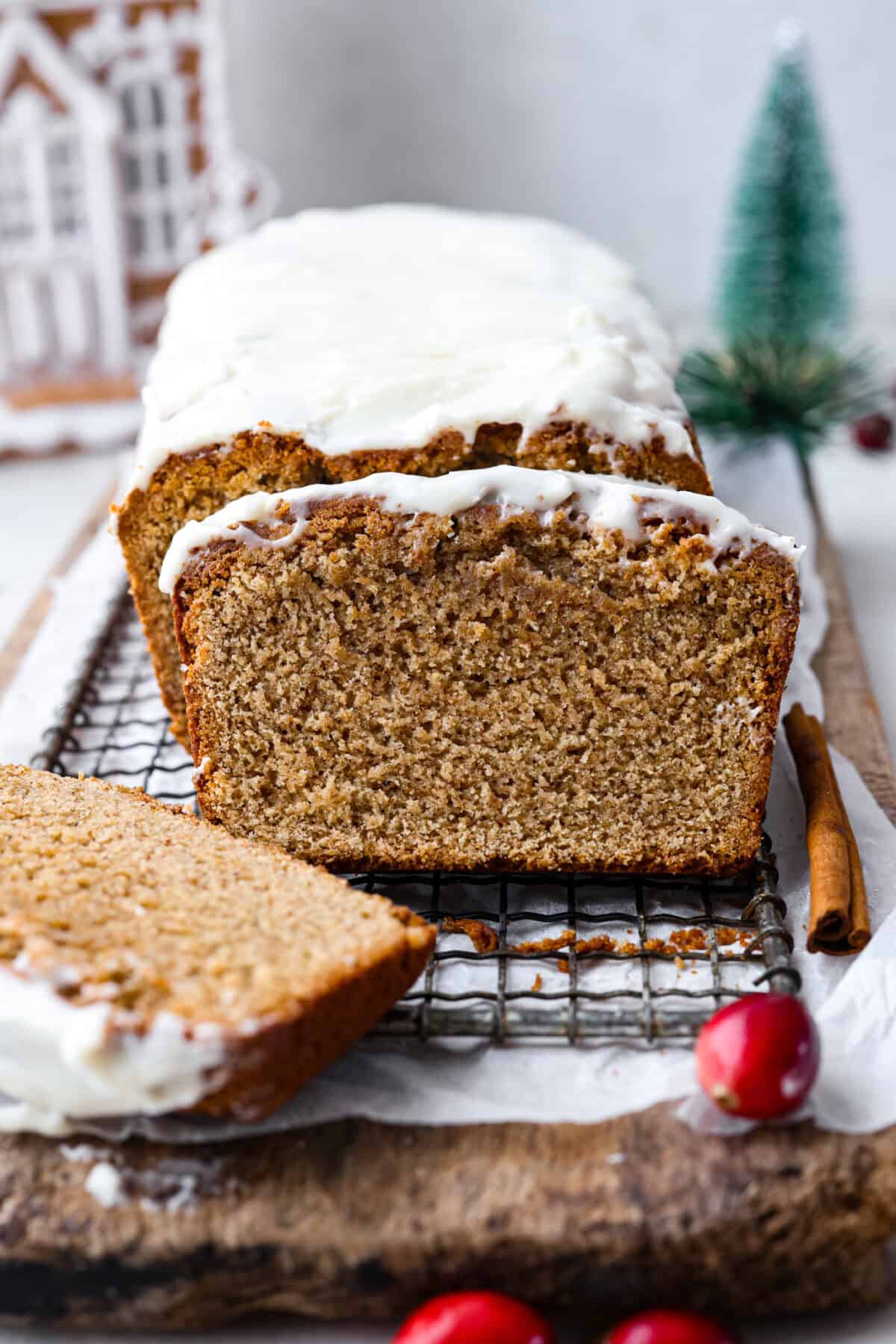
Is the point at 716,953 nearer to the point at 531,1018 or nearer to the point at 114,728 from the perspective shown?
the point at 531,1018

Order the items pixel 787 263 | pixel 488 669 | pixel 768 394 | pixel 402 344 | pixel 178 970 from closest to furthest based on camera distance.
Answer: pixel 178 970 → pixel 488 669 → pixel 402 344 → pixel 768 394 → pixel 787 263

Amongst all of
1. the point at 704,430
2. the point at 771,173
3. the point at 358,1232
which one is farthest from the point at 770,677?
the point at 771,173

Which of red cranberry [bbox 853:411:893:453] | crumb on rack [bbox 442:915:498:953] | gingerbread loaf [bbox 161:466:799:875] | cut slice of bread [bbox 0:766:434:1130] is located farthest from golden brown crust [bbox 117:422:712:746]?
red cranberry [bbox 853:411:893:453]

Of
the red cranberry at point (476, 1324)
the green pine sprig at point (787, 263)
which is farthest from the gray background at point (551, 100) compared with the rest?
the red cranberry at point (476, 1324)

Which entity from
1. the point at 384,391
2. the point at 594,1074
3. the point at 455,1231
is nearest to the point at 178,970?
the point at 455,1231

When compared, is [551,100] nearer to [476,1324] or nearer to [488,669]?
[488,669]

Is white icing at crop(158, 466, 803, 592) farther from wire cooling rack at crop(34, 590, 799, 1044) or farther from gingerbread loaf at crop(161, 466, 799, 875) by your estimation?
wire cooling rack at crop(34, 590, 799, 1044)
